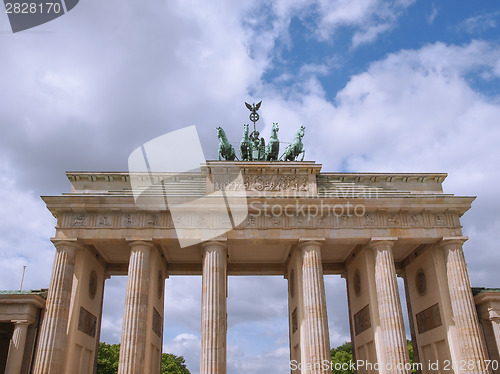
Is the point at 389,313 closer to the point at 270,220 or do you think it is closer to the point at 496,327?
the point at 496,327

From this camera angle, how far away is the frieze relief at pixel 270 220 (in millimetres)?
27516

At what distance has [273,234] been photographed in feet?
90.6

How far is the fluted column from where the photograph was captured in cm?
2508

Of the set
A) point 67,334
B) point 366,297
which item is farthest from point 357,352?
point 67,334

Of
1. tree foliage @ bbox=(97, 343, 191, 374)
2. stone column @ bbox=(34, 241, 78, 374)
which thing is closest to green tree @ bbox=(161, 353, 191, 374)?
tree foliage @ bbox=(97, 343, 191, 374)

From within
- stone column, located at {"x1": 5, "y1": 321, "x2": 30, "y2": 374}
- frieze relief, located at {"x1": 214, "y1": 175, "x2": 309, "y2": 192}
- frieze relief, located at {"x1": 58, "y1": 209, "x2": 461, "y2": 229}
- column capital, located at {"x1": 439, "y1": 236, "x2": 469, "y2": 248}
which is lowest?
stone column, located at {"x1": 5, "y1": 321, "x2": 30, "y2": 374}

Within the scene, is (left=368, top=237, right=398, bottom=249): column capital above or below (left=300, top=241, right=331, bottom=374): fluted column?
above

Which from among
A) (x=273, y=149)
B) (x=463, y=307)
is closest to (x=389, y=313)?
(x=463, y=307)

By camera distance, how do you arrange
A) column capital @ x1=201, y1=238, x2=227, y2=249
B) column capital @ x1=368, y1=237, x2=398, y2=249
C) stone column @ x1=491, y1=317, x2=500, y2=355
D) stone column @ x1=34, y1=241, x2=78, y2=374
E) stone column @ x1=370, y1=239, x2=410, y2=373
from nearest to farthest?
stone column @ x1=34, y1=241, x2=78, y2=374
stone column @ x1=370, y1=239, x2=410, y2=373
stone column @ x1=491, y1=317, x2=500, y2=355
column capital @ x1=201, y1=238, x2=227, y2=249
column capital @ x1=368, y1=237, x2=398, y2=249

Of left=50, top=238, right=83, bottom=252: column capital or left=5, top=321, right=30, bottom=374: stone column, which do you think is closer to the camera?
left=5, top=321, right=30, bottom=374: stone column

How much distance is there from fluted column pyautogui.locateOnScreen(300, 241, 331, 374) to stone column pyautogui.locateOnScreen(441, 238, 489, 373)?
25.5 feet

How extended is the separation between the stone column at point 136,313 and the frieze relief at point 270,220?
1686mm

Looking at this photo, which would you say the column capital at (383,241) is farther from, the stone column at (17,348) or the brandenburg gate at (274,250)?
the stone column at (17,348)

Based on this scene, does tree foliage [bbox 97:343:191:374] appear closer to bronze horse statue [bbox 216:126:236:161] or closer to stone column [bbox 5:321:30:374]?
stone column [bbox 5:321:30:374]
